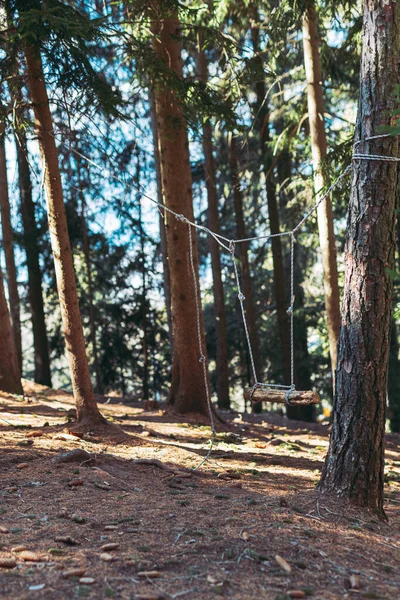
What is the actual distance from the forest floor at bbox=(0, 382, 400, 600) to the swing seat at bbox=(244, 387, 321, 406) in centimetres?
73

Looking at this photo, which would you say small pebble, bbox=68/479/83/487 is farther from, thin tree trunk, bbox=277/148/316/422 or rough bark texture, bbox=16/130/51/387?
thin tree trunk, bbox=277/148/316/422

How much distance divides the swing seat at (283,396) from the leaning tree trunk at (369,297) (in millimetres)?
282

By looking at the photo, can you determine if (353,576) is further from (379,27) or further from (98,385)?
(98,385)

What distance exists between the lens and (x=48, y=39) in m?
6.62

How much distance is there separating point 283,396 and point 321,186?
5096 millimetres

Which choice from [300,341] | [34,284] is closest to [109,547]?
[34,284]

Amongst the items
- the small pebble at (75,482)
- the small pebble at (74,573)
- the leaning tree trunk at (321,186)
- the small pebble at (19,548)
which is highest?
the leaning tree trunk at (321,186)

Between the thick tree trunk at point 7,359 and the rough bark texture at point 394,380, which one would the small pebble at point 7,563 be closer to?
the thick tree trunk at point 7,359

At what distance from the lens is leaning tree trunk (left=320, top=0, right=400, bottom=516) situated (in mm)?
4902

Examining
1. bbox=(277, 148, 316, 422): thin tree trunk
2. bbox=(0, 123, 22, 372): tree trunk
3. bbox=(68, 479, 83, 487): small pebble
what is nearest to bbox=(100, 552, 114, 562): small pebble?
bbox=(68, 479, 83, 487): small pebble

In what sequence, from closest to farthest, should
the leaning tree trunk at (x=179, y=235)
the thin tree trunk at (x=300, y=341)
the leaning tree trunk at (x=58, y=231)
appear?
the leaning tree trunk at (x=58, y=231) → the leaning tree trunk at (x=179, y=235) → the thin tree trunk at (x=300, y=341)

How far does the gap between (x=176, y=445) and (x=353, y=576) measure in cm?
385

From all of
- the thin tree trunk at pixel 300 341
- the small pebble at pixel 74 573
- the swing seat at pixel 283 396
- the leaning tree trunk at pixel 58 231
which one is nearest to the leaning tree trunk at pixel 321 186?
the leaning tree trunk at pixel 58 231

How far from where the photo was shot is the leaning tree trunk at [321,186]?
380 inches
